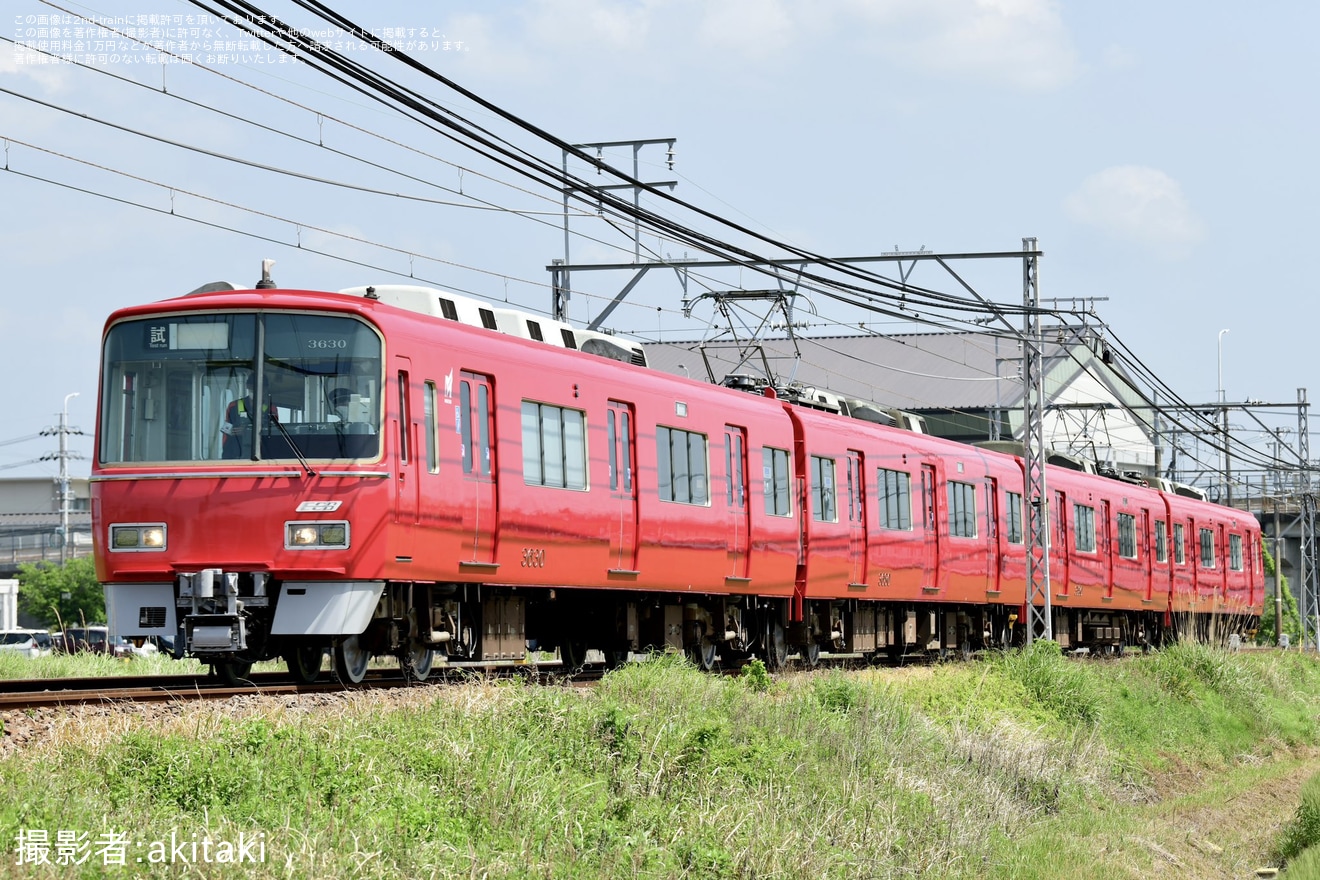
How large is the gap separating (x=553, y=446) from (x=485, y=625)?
5.70ft

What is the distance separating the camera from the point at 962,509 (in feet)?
86.1

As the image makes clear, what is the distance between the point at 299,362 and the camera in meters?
13.1

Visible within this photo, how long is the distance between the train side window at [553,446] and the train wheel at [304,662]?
7.80ft

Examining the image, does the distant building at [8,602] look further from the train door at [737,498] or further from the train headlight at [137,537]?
the train headlight at [137,537]

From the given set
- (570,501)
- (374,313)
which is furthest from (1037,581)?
(374,313)

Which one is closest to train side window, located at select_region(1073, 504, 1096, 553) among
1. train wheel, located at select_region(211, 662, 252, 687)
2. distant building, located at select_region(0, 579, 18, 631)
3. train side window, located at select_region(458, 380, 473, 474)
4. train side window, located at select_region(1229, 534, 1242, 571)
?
train side window, located at select_region(1229, 534, 1242, 571)

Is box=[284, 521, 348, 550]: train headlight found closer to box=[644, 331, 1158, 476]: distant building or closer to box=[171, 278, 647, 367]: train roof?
box=[171, 278, 647, 367]: train roof

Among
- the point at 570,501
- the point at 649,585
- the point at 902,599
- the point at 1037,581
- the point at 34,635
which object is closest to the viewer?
the point at 570,501

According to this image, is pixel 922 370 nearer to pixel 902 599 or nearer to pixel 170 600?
pixel 902 599

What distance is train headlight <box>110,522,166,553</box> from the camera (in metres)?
13.0

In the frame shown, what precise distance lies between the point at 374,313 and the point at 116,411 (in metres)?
2.16

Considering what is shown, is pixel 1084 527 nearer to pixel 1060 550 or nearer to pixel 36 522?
pixel 1060 550

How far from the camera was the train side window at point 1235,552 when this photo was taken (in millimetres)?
42219

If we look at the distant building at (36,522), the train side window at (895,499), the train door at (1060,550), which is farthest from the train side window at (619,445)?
the distant building at (36,522)
